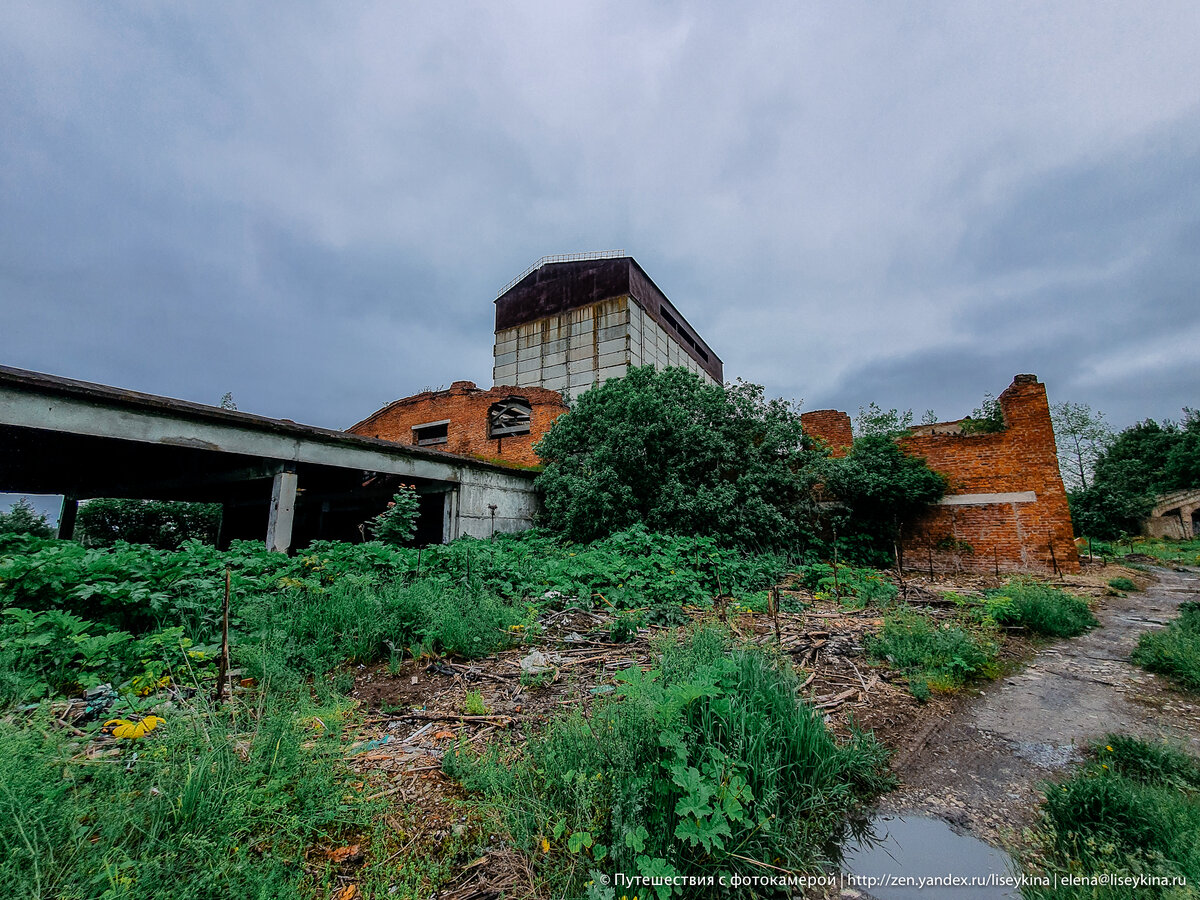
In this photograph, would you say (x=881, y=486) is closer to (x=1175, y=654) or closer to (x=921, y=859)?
(x=1175, y=654)

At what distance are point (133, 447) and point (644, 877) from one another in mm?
12156

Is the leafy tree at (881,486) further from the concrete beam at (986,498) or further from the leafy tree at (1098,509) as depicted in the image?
the leafy tree at (1098,509)

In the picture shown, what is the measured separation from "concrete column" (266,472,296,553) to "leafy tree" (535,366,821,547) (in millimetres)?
5373

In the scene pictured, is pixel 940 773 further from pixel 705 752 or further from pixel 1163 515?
pixel 1163 515

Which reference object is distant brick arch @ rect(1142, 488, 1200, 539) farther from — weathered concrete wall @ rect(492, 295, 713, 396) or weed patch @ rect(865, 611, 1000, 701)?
weed patch @ rect(865, 611, 1000, 701)

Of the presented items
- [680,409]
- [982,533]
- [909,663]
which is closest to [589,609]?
[909,663]

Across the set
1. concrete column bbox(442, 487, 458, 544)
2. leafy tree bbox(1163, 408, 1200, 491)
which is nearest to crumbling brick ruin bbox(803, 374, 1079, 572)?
concrete column bbox(442, 487, 458, 544)

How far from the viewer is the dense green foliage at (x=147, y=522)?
56.4ft

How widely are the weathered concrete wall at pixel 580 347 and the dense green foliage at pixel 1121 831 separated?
17.2 meters

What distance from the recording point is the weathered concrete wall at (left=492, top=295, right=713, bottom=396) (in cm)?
2009

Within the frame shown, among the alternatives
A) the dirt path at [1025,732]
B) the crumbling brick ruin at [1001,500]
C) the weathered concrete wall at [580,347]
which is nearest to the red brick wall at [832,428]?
the crumbling brick ruin at [1001,500]

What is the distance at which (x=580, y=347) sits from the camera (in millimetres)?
20781

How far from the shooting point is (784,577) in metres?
9.85

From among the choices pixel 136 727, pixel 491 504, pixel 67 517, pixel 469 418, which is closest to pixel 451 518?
pixel 491 504
